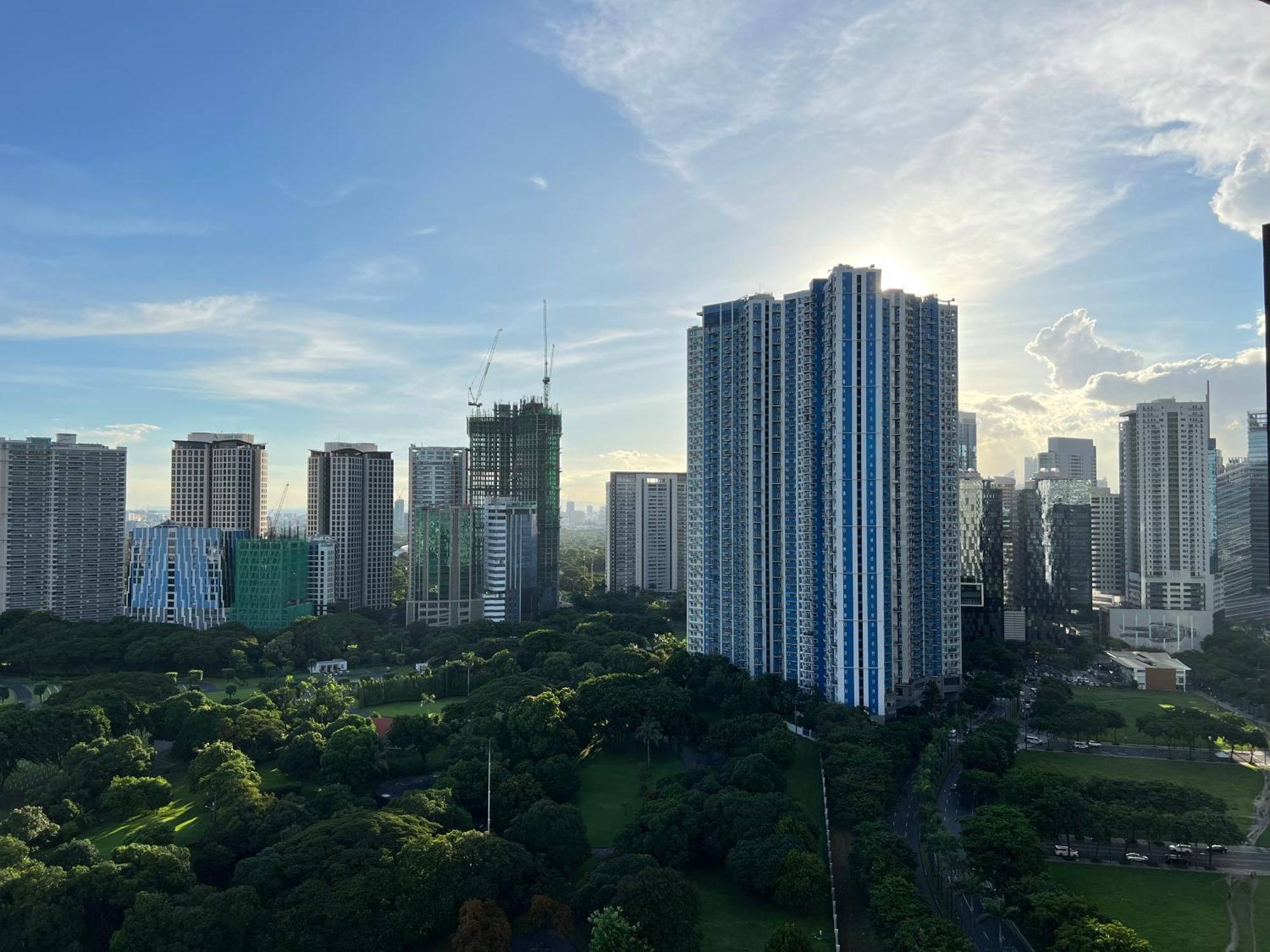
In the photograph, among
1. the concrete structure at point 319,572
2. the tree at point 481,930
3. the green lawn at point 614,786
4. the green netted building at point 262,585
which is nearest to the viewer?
the tree at point 481,930

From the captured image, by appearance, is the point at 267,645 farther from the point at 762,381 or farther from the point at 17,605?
the point at 762,381

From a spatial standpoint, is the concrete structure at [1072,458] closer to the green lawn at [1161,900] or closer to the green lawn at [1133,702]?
the green lawn at [1133,702]

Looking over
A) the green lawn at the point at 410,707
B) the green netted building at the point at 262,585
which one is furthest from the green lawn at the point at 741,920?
the green netted building at the point at 262,585

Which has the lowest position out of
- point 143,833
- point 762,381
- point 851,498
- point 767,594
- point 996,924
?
point 996,924

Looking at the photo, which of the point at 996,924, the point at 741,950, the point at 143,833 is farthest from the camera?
the point at 143,833

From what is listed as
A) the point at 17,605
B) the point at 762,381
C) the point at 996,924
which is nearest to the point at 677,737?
the point at 996,924

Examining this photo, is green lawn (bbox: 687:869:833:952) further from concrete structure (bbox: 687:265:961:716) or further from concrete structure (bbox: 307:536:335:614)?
concrete structure (bbox: 307:536:335:614)
